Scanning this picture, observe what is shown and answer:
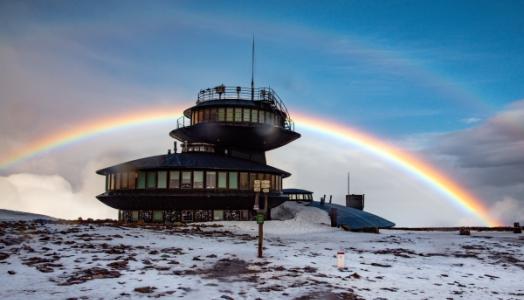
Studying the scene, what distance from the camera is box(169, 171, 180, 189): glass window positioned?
4528 centimetres

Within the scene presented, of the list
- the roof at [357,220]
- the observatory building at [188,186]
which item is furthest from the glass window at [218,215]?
the roof at [357,220]

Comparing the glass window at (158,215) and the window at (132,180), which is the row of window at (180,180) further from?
the glass window at (158,215)

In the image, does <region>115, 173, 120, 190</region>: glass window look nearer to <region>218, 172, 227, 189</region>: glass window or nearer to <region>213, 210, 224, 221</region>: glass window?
<region>213, 210, 224, 221</region>: glass window

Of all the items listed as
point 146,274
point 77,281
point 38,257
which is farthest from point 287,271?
point 38,257

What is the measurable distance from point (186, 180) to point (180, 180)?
600 mm

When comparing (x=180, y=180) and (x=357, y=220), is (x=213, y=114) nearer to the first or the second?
(x=180, y=180)

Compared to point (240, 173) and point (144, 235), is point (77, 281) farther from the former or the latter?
point (240, 173)

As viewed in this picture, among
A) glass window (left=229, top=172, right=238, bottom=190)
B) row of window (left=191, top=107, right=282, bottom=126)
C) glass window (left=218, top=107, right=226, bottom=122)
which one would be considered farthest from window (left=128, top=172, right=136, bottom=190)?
glass window (left=218, top=107, right=226, bottom=122)

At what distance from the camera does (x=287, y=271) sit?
58.4 ft

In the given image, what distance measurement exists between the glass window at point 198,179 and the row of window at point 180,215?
2.68m

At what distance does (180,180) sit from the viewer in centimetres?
4541

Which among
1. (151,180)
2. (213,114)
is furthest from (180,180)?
(213,114)

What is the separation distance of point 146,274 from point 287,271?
5435 mm

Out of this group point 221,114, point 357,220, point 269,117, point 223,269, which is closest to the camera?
point 223,269
